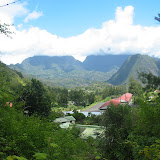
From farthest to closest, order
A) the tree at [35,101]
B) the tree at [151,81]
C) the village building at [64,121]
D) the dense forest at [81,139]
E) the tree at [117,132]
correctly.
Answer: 1. the village building at [64,121]
2. the tree at [35,101]
3. the tree at [151,81]
4. the tree at [117,132]
5. the dense forest at [81,139]

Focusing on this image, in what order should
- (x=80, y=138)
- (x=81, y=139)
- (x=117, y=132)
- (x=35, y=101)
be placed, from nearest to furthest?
1. (x=117, y=132)
2. (x=81, y=139)
3. (x=80, y=138)
4. (x=35, y=101)

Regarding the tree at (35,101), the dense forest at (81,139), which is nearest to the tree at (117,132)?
the dense forest at (81,139)

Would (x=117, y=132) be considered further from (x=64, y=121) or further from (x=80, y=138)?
(x=64, y=121)

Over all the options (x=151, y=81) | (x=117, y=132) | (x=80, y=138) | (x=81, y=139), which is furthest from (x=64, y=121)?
(x=117, y=132)

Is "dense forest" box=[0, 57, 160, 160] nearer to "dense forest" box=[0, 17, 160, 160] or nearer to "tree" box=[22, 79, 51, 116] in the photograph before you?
"dense forest" box=[0, 17, 160, 160]

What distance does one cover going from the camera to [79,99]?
3494 inches

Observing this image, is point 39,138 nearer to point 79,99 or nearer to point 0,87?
point 0,87

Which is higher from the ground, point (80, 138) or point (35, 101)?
point (35, 101)

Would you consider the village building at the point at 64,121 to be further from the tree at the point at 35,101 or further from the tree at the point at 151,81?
the tree at the point at 151,81

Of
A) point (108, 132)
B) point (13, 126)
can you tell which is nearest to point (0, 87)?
point (13, 126)

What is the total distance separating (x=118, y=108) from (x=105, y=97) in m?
93.6

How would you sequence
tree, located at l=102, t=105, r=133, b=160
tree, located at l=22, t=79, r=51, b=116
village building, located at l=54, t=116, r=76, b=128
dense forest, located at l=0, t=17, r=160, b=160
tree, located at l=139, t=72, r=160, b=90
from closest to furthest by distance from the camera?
dense forest, located at l=0, t=17, r=160, b=160 → tree, located at l=102, t=105, r=133, b=160 → tree, located at l=139, t=72, r=160, b=90 → tree, located at l=22, t=79, r=51, b=116 → village building, located at l=54, t=116, r=76, b=128

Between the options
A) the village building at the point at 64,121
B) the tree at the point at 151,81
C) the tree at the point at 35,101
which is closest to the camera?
the tree at the point at 151,81

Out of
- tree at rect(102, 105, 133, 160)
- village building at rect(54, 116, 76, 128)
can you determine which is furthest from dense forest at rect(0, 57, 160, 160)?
village building at rect(54, 116, 76, 128)
